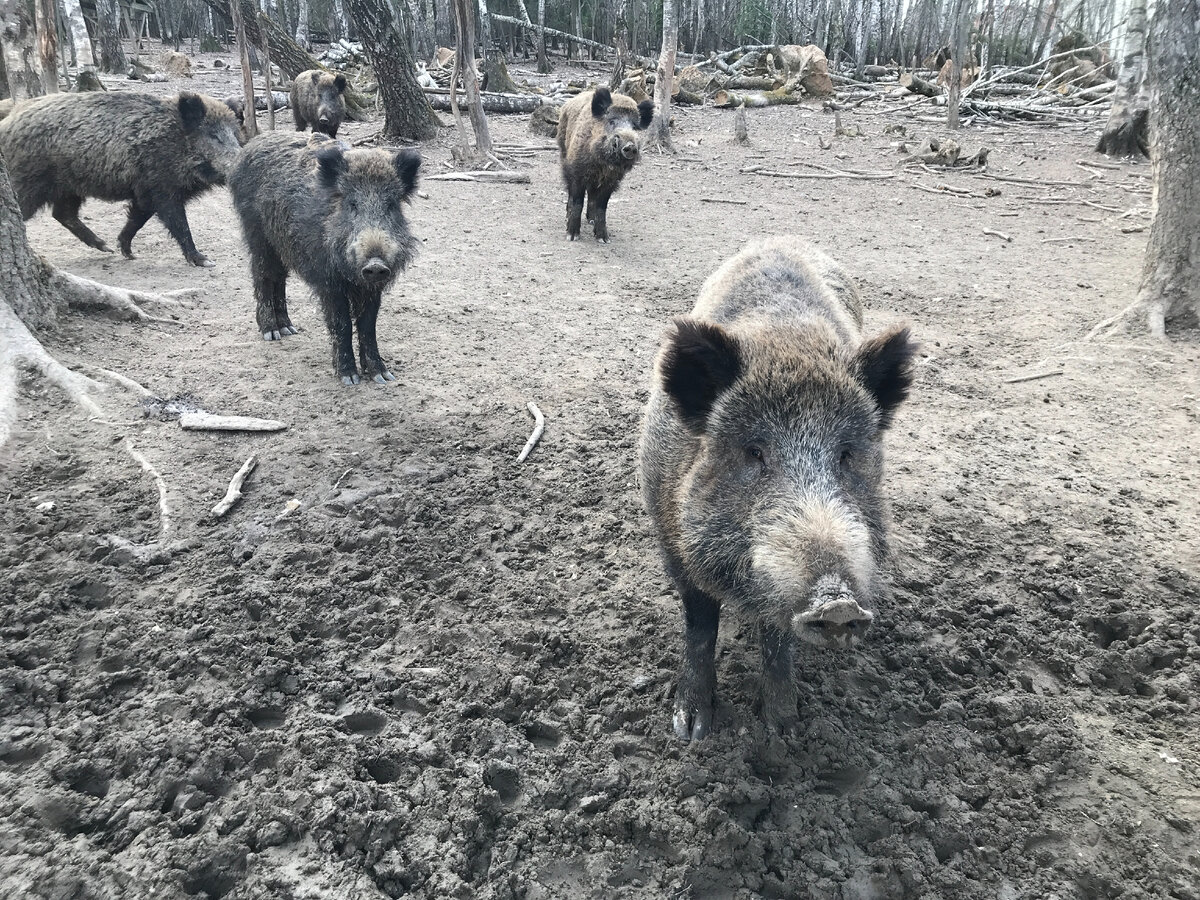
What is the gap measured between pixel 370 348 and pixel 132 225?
4183 mm

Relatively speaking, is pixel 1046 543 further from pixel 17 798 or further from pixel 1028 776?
pixel 17 798

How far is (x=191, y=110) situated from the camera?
755 cm

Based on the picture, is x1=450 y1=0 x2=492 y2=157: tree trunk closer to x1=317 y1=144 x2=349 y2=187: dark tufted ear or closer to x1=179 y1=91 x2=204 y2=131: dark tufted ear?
x1=179 y1=91 x2=204 y2=131: dark tufted ear

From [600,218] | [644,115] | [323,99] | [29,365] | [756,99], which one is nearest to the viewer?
[29,365]

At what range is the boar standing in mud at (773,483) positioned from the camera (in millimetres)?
1898

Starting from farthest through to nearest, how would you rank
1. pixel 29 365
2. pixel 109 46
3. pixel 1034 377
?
pixel 109 46 → pixel 1034 377 → pixel 29 365

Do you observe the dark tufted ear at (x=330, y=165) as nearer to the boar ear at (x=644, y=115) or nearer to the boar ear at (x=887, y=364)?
the boar ear at (x=887, y=364)

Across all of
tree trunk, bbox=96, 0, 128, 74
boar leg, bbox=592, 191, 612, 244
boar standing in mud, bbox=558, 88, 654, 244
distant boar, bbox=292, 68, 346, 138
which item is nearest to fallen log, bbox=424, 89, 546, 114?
distant boar, bbox=292, 68, 346, 138

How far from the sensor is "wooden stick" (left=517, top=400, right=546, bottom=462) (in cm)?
441

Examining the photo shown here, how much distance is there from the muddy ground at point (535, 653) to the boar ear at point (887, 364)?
1.17m

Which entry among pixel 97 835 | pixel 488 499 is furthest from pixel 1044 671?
pixel 97 835

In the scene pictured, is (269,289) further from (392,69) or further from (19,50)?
(392,69)

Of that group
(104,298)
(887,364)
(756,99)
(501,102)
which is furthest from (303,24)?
(887,364)

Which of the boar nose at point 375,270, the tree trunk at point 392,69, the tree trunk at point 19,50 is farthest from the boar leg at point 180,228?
the tree trunk at point 392,69
